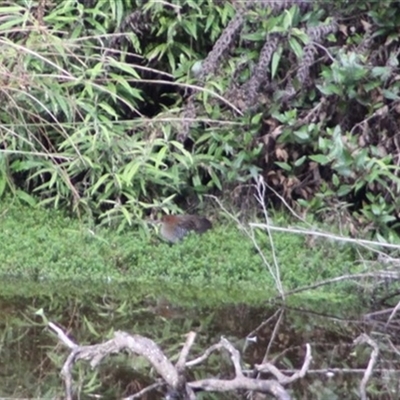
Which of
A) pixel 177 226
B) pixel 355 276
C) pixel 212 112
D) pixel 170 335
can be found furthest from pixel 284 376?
pixel 212 112

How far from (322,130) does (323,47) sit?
1.50ft

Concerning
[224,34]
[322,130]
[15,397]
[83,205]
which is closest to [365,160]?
[322,130]

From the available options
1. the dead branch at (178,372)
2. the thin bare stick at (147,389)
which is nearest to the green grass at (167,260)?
the thin bare stick at (147,389)

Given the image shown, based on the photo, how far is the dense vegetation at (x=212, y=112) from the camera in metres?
6.51

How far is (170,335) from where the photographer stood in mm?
5277

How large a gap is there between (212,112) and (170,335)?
1.86 metres

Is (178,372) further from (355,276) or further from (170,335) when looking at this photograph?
(355,276)

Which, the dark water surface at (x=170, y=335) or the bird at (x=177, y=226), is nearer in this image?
the dark water surface at (x=170, y=335)

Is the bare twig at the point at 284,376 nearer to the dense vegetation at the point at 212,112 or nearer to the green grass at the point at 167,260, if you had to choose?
the green grass at the point at 167,260

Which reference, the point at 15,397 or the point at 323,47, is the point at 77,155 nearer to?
the point at 323,47

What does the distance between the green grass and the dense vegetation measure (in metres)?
0.22

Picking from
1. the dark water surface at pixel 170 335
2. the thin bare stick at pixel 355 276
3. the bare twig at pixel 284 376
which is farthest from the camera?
the thin bare stick at pixel 355 276

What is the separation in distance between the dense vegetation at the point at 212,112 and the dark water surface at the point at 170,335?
2.59 ft

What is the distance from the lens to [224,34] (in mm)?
6816
